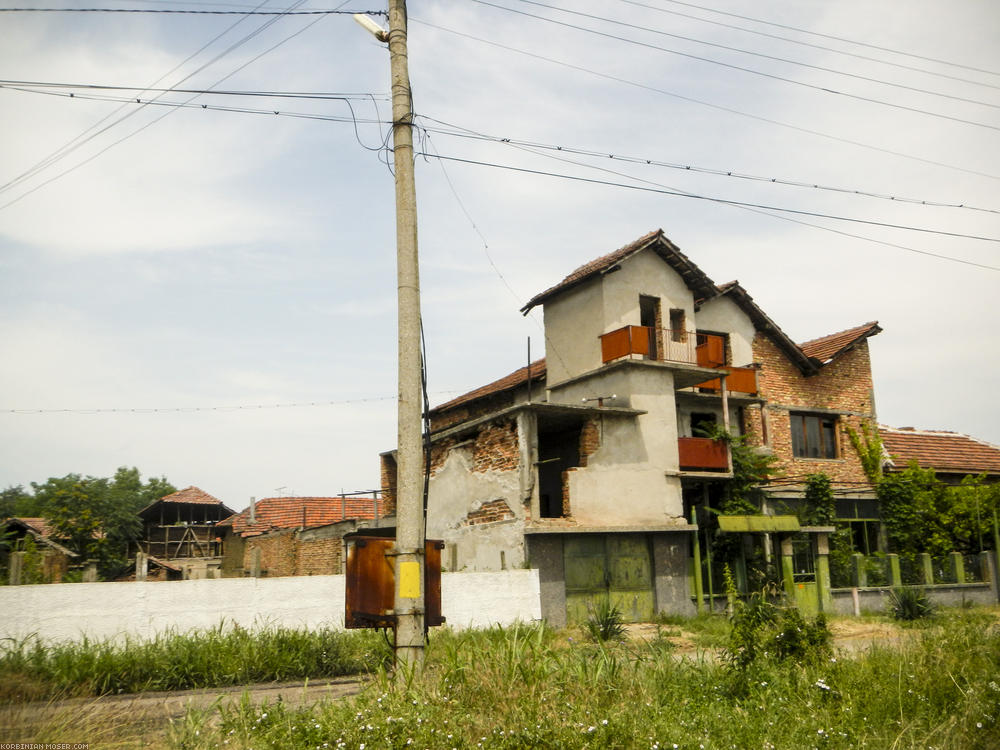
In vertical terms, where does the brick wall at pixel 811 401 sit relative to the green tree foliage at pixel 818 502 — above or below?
above

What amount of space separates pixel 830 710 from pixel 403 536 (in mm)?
4096

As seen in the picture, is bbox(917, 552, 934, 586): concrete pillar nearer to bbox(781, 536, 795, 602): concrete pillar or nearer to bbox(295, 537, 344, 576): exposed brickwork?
bbox(781, 536, 795, 602): concrete pillar

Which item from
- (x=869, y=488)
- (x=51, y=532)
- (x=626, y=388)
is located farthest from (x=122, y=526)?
(x=869, y=488)

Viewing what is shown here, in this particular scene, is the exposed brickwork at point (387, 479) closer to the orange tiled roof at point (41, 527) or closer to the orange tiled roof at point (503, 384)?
the orange tiled roof at point (503, 384)

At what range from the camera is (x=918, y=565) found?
24031 mm

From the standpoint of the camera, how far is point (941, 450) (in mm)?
31953

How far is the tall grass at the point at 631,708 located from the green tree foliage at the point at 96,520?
30758 mm

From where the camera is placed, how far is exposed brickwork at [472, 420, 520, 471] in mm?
20219

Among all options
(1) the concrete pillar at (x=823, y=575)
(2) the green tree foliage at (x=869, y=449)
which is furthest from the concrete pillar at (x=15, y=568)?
(2) the green tree foliage at (x=869, y=449)

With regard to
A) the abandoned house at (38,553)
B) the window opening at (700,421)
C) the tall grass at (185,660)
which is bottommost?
the tall grass at (185,660)

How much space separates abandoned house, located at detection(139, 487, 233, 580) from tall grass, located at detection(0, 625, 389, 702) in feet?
85.4

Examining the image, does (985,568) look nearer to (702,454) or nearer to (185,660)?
(702,454)

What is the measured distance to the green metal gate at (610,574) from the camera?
19469mm

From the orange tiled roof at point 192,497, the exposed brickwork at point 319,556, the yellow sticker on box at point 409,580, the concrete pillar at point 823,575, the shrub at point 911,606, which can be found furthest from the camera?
the orange tiled roof at point 192,497
